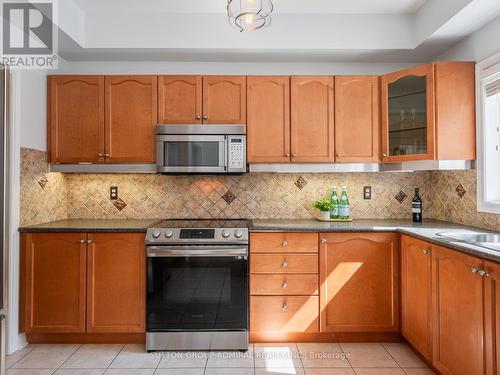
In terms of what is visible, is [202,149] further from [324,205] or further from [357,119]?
[357,119]

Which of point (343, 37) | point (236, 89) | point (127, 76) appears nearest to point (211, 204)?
point (236, 89)

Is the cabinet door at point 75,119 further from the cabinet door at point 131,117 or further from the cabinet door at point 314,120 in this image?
the cabinet door at point 314,120

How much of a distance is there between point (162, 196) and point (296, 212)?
4.10 ft

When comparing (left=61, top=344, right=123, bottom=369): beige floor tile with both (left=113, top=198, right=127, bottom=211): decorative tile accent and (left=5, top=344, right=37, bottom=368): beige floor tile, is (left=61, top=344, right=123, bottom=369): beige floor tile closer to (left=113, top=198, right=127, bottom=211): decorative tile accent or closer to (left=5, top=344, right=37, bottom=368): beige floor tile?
(left=5, top=344, right=37, bottom=368): beige floor tile

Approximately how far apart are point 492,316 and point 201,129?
7.32 ft

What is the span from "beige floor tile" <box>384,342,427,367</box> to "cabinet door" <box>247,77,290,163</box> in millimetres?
1645

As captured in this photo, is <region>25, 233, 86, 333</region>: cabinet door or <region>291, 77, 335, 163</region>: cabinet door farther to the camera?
<region>291, 77, 335, 163</region>: cabinet door

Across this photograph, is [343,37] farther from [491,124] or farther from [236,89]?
[491,124]

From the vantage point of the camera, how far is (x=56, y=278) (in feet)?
8.48

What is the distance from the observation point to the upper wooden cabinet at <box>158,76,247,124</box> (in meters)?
2.88

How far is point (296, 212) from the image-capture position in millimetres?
3195

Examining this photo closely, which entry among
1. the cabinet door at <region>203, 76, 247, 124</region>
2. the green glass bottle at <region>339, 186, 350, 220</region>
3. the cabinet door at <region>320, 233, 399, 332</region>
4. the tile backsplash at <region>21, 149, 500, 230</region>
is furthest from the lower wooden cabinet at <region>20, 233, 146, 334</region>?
the green glass bottle at <region>339, 186, 350, 220</region>

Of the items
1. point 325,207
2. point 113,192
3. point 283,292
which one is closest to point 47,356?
point 113,192

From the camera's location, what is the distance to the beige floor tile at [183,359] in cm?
236
